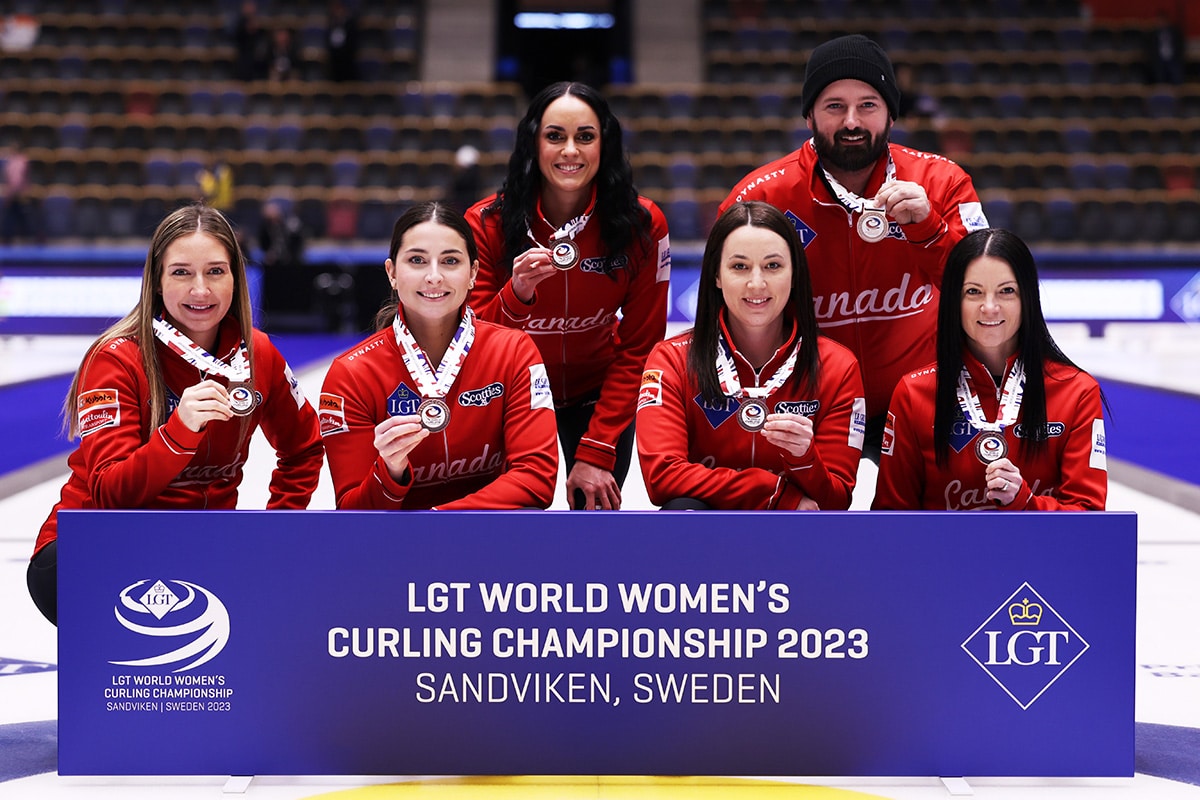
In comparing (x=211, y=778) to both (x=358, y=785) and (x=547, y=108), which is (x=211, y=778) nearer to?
(x=358, y=785)

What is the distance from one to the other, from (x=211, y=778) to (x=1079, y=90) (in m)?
19.6

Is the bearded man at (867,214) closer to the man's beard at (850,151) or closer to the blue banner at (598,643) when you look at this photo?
the man's beard at (850,151)

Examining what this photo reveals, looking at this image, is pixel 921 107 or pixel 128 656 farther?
pixel 921 107

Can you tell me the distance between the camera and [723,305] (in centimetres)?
357

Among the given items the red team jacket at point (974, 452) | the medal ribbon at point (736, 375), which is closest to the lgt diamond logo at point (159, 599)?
the medal ribbon at point (736, 375)

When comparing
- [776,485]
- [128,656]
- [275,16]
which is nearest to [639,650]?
[776,485]

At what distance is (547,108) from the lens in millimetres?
3984

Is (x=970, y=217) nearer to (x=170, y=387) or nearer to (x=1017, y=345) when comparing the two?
(x=1017, y=345)

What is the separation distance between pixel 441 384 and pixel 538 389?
0.27m

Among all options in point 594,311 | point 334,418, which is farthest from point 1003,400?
point 334,418

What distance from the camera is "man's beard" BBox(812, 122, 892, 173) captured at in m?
3.91

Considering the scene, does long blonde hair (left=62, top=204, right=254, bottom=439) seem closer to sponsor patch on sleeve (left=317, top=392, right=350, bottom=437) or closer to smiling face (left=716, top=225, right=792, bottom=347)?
sponsor patch on sleeve (left=317, top=392, right=350, bottom=437)

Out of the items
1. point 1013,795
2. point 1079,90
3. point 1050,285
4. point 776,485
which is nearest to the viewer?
point 1013,795

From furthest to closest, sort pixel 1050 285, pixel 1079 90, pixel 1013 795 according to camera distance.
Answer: pixel 1079 90
pixel 1050 285
pixel 1013 795
